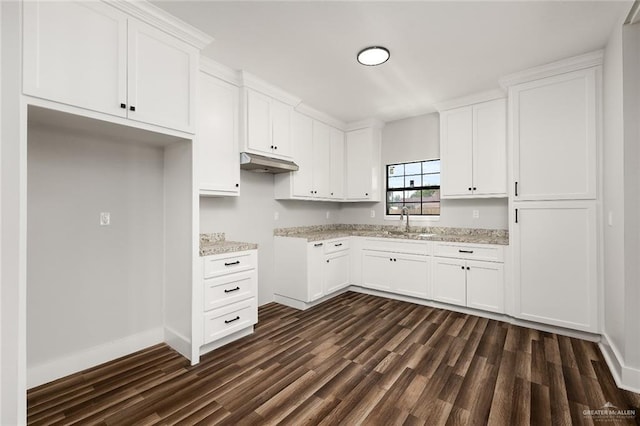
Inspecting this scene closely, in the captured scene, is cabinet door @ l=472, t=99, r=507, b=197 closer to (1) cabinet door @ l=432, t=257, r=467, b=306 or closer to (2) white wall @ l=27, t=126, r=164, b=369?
(1) cabinet door @ l=432, t=257, r=467, b=306

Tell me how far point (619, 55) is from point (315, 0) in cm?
230

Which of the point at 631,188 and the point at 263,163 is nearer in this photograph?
the point at 631,188

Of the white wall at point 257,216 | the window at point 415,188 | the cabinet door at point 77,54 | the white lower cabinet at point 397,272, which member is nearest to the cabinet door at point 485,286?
the white lower cabinet at point 397,272

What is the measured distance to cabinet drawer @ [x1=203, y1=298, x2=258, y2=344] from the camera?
97.9 inches

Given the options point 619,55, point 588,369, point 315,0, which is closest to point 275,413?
point 588,369

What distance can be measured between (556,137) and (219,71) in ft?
11.4

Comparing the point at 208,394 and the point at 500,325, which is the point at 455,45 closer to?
the point at 500,325

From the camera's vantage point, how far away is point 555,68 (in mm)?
2773

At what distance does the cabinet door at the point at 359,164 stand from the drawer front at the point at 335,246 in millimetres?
852

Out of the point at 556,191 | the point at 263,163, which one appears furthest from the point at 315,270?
the point at 556,191

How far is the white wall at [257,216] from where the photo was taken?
10.5ft

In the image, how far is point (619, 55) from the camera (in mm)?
2098

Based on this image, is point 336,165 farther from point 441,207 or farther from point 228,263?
point 228,263

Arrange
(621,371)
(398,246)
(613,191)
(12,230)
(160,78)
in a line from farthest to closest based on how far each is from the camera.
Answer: (398,246), (613,191), (160,78), (621,371), (12,230)
